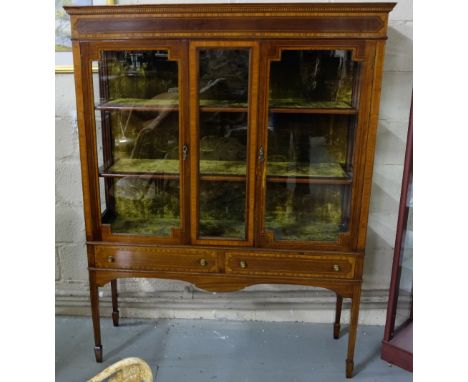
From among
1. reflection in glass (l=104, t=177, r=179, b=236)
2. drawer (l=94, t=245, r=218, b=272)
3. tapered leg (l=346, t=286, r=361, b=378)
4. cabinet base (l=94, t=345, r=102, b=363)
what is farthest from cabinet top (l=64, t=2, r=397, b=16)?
cabinet base (l=94, t=345, r=102, b=363)

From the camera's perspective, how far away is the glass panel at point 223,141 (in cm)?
170

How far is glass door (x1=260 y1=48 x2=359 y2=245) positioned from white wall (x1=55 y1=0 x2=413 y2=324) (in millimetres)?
461

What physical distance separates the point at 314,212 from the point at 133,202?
0.85m

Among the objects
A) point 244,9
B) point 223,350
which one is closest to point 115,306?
point 223,350

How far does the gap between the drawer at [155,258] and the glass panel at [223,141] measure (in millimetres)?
111

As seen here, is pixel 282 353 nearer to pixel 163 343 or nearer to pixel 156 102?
pixel 163 343

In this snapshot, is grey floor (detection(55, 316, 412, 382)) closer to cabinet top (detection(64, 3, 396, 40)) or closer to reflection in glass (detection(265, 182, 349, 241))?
reflection in glass (detection(265, 182, 349, 241))

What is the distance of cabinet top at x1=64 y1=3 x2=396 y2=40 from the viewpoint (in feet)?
5.18

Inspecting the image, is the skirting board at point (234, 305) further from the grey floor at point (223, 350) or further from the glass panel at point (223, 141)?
the glass panel at point (223, 141)

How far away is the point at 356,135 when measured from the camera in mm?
1731

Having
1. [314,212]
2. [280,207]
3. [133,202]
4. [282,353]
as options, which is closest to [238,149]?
[280,207]

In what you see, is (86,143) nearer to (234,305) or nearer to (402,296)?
(234,305)

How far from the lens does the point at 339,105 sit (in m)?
1.76

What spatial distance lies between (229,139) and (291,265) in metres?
0.61
